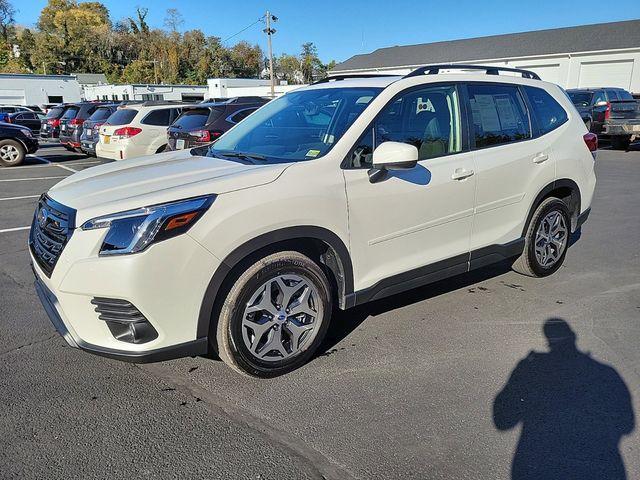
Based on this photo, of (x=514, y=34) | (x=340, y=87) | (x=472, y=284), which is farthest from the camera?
(x=514, y=34)

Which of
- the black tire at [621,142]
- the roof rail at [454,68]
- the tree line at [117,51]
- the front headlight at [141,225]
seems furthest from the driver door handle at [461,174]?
the tree line at [117,51]

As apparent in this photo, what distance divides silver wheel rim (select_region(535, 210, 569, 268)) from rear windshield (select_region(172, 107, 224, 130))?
24.1 ft

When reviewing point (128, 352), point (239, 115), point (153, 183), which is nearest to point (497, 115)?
point (153, 183)

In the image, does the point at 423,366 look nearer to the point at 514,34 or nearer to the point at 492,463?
the point at 492,463

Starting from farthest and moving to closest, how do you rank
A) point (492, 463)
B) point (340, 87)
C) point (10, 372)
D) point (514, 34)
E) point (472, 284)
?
1. point (514, 34)
2. point (472, 284)
3. point (340, 87)
4. point (10, 372)
5. point (492, 463)

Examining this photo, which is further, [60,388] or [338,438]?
[60,388]

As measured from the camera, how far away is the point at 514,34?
43.6 m

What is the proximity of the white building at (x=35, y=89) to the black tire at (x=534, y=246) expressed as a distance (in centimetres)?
5586

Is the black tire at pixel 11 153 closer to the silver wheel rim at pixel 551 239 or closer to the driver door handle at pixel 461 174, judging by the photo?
the driver door handle at pixel 461 174

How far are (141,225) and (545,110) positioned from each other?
12.7 feet

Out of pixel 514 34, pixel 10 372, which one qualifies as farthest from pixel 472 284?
pixel 514 34

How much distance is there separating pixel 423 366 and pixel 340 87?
226cm

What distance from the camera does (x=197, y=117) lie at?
10.5 m

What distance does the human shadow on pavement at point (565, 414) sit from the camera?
2.46 m
